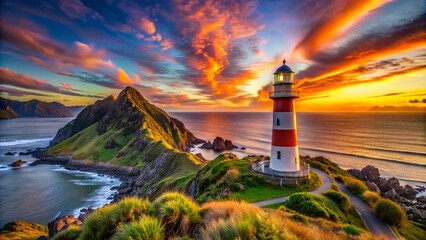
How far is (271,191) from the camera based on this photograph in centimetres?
2262

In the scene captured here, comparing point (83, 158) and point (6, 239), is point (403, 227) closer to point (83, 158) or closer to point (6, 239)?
point (6, 239)

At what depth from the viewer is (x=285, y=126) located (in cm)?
2603

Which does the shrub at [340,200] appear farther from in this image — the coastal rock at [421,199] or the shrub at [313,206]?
the coastal rock at [421,199]

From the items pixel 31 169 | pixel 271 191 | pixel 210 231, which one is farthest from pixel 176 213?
pixel 31 169

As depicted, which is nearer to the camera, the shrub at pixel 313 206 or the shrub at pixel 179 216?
the shrub at pixel 179 216

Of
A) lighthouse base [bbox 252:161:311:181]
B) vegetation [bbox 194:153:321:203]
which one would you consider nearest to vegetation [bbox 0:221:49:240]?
vegetation [bbox 194:153:321:203]

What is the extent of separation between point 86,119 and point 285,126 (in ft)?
506

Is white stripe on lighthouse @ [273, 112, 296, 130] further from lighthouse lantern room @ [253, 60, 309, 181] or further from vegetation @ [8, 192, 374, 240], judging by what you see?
vegetation @ [8, 192, 374, 240]

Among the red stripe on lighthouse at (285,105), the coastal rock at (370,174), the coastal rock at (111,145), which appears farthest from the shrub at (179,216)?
the coastal rock at (111,145)

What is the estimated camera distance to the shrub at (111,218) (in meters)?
7.85

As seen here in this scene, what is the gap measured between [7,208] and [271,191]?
56.8 metres

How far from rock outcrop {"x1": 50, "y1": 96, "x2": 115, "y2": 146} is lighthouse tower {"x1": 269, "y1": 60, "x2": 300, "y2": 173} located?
Result: 14005 centimetres

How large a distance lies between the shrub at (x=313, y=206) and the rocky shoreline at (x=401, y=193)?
25.5 metres

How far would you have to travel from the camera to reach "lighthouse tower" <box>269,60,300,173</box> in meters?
25.9
